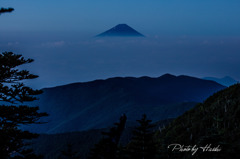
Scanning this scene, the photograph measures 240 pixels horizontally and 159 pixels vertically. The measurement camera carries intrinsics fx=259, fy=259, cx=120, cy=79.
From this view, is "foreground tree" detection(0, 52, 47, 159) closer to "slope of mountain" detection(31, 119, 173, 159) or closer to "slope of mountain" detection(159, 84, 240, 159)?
"slope of mountain" detection(159, 84, 240, 159)

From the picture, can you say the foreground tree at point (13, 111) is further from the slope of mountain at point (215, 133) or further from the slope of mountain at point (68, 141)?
the slope of mountain at point (68, 141)

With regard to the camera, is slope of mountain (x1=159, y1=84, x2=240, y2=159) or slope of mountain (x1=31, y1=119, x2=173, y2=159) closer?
slope of mountain (x1=159, y1=84, x2=240, y2=159)

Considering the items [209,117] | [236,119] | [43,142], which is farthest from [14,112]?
[43,142]

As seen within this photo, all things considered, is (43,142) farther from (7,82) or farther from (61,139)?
(7,82)

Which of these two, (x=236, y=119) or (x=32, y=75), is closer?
(x=236, y=119)

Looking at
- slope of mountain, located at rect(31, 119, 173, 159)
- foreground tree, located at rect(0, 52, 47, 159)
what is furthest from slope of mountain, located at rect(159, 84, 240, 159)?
slope of mountain, located at rect(31, 119, 173, 159)

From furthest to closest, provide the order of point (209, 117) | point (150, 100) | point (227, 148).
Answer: point (150, 100) < point (209, 117) < point (227, 148)

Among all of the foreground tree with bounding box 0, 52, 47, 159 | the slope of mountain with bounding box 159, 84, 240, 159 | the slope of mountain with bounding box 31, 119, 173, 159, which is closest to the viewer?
the slope of mountain with bounding box 159, 84, 240, 159

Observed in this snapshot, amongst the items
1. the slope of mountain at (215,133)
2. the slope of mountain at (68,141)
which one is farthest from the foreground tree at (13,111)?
the slope of mountain at (68,141)

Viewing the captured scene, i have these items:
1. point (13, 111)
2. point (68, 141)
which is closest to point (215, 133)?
point (13, 111)

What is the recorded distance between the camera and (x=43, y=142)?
365ft

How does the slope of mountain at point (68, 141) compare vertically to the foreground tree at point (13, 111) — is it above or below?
below

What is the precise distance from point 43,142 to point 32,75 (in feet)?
337

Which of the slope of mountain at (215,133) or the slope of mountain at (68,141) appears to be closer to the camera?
the slope of mountain at (215,133)
